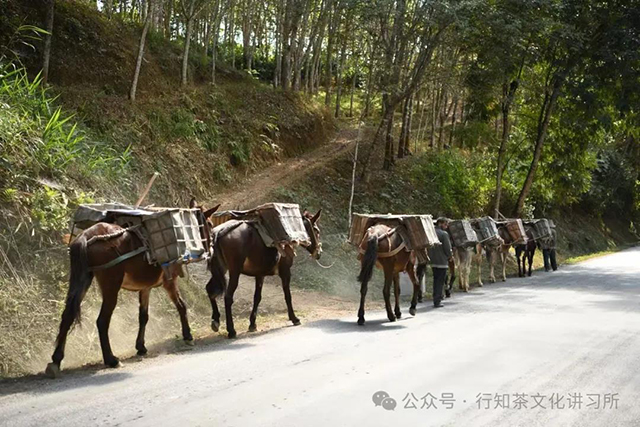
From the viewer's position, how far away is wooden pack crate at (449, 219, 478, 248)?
1902 centimetres

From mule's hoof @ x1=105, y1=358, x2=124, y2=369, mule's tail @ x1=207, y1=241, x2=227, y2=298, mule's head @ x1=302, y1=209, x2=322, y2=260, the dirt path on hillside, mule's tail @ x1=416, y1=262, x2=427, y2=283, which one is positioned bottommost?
mule's hoof @ x1=105, y1=358, x2=124, y2=369

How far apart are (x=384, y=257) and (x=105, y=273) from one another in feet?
19.2

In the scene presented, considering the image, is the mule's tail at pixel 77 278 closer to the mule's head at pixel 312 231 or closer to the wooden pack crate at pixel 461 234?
the mule's head at pixel 312 231

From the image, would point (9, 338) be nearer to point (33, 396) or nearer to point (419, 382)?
point (33, 396)

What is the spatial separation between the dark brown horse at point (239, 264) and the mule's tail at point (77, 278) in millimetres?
3296

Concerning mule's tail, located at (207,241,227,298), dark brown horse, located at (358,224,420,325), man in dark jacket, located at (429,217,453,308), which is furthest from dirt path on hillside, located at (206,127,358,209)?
mule's tail, located at (207,241,227,298)

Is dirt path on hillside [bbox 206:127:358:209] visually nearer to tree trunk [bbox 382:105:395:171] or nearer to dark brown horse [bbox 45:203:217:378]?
tree trunk [bbox 382:105:395:171]

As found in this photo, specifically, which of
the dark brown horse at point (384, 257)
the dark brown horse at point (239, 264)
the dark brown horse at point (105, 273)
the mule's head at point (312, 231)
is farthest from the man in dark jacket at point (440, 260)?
the dark brown horse at point (105, 273)

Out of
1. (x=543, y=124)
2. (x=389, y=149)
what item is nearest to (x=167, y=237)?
(x=389, y=149)

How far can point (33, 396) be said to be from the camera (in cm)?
707

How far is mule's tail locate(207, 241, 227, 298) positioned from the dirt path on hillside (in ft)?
30.2

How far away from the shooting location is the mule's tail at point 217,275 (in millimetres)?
11672

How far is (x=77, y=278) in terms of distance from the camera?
27.3 ft

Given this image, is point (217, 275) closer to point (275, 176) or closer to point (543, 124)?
point (275, 176)
